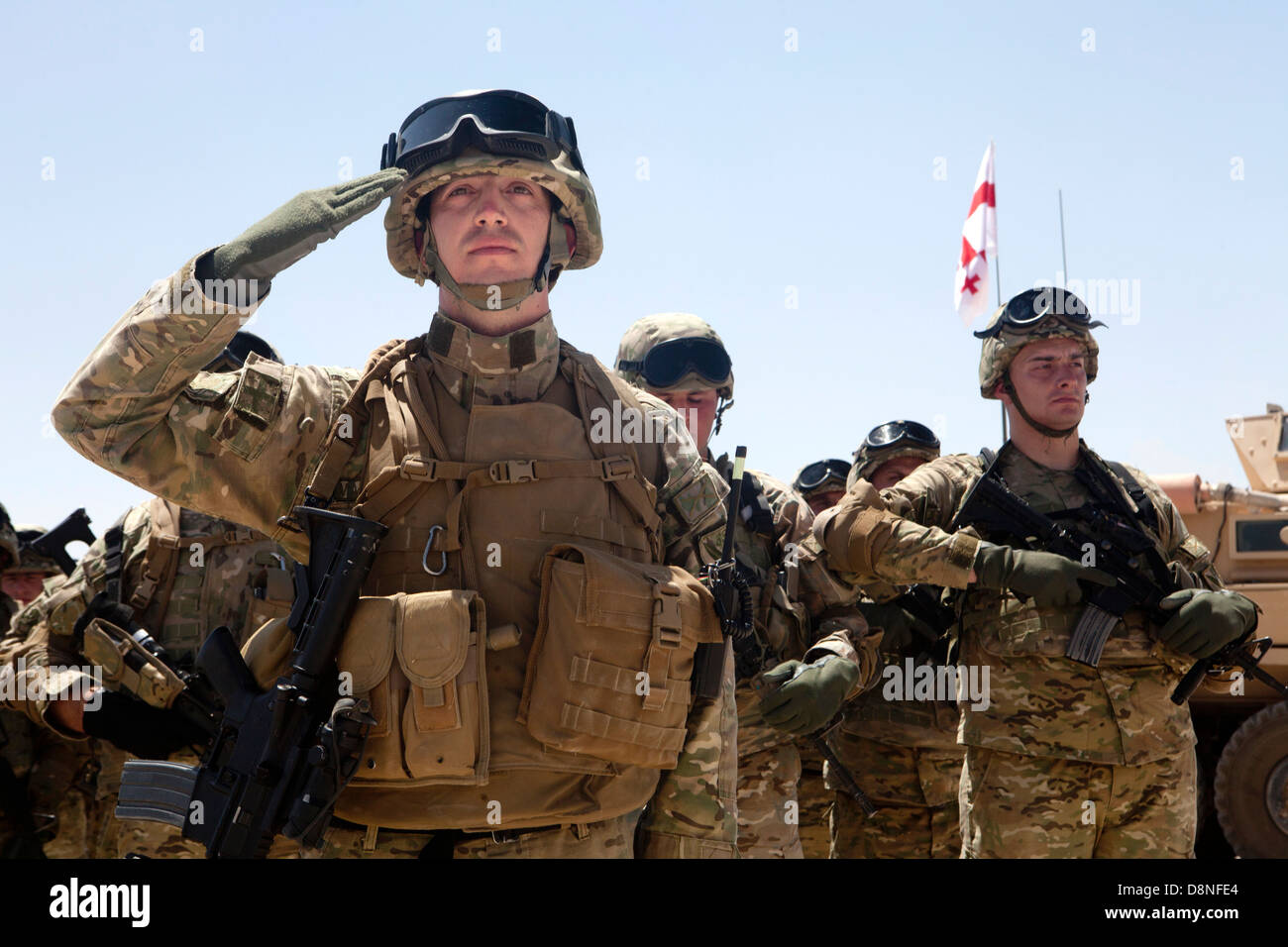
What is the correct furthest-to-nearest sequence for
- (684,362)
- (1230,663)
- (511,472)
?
(684,362) → (1230,663) → (511,472)

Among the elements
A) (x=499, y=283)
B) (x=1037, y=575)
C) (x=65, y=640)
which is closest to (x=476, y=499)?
(x=499, y=283)

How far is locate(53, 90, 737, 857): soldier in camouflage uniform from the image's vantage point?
2797 mm

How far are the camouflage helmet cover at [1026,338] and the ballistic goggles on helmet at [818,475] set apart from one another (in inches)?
85.7

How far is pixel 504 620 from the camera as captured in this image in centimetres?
298

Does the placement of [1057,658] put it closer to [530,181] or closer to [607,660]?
[607,660]

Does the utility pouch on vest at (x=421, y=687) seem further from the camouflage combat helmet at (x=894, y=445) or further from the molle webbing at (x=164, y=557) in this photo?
the camouflage combat helmet at (x=894, y=445)

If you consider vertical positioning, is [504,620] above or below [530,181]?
below

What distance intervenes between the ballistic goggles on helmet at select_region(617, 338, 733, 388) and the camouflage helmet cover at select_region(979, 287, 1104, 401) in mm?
1169

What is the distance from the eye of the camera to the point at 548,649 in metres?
2.93

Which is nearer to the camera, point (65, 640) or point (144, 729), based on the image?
point (144, 729)

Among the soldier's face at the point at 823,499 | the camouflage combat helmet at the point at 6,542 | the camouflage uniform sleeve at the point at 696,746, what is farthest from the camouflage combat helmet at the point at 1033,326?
the camouflage combat helmet at the point at 6,542

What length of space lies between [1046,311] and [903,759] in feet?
7.75
